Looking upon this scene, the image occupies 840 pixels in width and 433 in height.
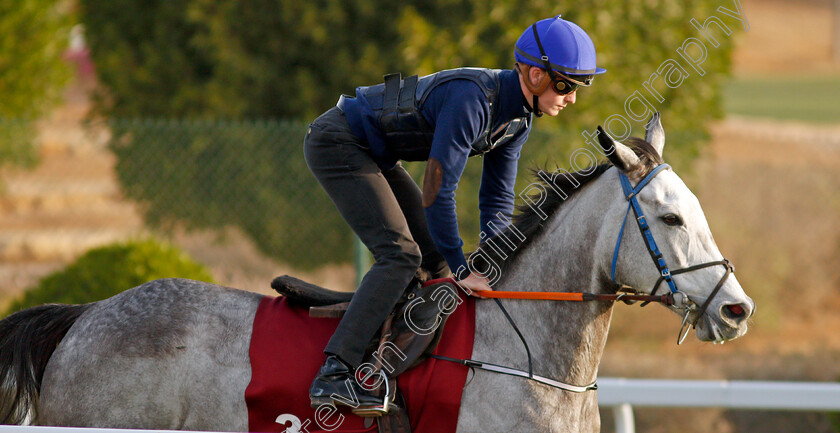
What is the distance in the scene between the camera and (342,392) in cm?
316

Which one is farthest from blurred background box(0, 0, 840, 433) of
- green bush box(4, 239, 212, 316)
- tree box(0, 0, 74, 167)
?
tree box(0, 0, 74, 167)

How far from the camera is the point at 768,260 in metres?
10.1

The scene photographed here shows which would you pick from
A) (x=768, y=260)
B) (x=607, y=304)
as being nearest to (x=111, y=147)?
(x=607, y=304)

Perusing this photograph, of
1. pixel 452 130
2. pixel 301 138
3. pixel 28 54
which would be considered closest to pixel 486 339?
pixel 452 130

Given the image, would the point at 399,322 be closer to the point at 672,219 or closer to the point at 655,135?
the point at 672,219

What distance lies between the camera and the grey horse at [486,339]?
3203 mm

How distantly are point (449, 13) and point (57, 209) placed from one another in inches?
294

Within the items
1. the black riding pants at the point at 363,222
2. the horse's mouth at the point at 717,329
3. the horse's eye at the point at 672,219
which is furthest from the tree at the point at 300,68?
the horse's mouth at the point at 717,329

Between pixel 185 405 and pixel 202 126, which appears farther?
pixel 202 126

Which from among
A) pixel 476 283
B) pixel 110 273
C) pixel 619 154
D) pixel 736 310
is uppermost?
pixel 619 154

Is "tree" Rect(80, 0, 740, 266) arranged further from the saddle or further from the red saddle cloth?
the red saddle cloth

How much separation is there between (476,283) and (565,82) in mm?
903

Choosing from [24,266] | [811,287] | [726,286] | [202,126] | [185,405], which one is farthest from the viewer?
[811,287]

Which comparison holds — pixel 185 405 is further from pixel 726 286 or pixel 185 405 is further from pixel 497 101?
pixel 726 286
